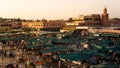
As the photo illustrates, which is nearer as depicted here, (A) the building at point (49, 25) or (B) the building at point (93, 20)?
(B) the building at point (93, 20)

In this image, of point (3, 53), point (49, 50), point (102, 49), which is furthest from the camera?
point (3, 53)

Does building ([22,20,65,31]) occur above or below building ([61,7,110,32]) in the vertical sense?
below

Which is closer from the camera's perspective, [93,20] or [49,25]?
[93,20]

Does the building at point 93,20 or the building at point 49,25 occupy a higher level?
the building at point 93,20

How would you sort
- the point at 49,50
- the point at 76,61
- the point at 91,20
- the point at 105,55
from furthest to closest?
the point at 91,20, the point at 49,50, the point at 105,55, the point at 76,61

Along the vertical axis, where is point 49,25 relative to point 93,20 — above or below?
below

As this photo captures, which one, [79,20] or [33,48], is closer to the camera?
[33,48]

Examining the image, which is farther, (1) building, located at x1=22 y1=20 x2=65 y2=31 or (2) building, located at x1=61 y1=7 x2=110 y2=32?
(1) building, located at x1=22 y1=20 x2=65 y2=31

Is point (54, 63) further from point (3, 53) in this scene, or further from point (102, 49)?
point (3, 53)

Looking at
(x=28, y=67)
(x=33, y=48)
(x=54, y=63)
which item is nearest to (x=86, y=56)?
(x=54, y=63)

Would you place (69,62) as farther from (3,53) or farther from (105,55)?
(3,53)
